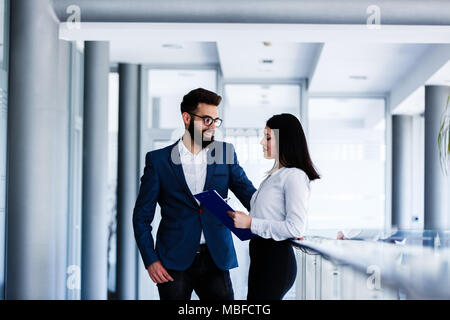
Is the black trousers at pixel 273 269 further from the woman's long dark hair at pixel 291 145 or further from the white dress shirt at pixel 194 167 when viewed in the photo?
the white dress shirt at pixel 194 167

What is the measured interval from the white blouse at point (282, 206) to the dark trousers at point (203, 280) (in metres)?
0.44

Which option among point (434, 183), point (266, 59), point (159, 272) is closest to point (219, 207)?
point (159, 272)

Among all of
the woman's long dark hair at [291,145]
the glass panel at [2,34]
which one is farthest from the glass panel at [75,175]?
the woman's long dark hair at [291,145]

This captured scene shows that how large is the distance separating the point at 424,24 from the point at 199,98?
1649 mm

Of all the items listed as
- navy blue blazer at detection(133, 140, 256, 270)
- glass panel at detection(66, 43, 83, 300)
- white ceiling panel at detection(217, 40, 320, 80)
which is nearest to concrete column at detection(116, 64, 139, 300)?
glass panel at detection(66, 43, 83, 300)

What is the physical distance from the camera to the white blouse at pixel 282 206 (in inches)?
86.2

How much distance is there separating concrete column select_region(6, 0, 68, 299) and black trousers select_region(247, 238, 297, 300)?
1.62 metres

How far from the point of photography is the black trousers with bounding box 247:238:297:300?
225 centimetres

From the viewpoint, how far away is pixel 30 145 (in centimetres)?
330

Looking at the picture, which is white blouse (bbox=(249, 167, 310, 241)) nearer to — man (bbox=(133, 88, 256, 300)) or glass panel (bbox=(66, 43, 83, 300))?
man (bbox=(133, 88, 256, 300))

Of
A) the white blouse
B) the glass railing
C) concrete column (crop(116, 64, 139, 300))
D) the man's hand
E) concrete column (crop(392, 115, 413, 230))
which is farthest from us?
concrete column (crop(392, 115, 413, 230))

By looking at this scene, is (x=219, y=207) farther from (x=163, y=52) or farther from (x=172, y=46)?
(x=163, y=52)

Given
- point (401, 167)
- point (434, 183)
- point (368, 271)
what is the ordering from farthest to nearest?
point (401, 167) < point (434, 183) < point (368, 271)

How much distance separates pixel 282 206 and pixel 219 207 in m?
0.27
